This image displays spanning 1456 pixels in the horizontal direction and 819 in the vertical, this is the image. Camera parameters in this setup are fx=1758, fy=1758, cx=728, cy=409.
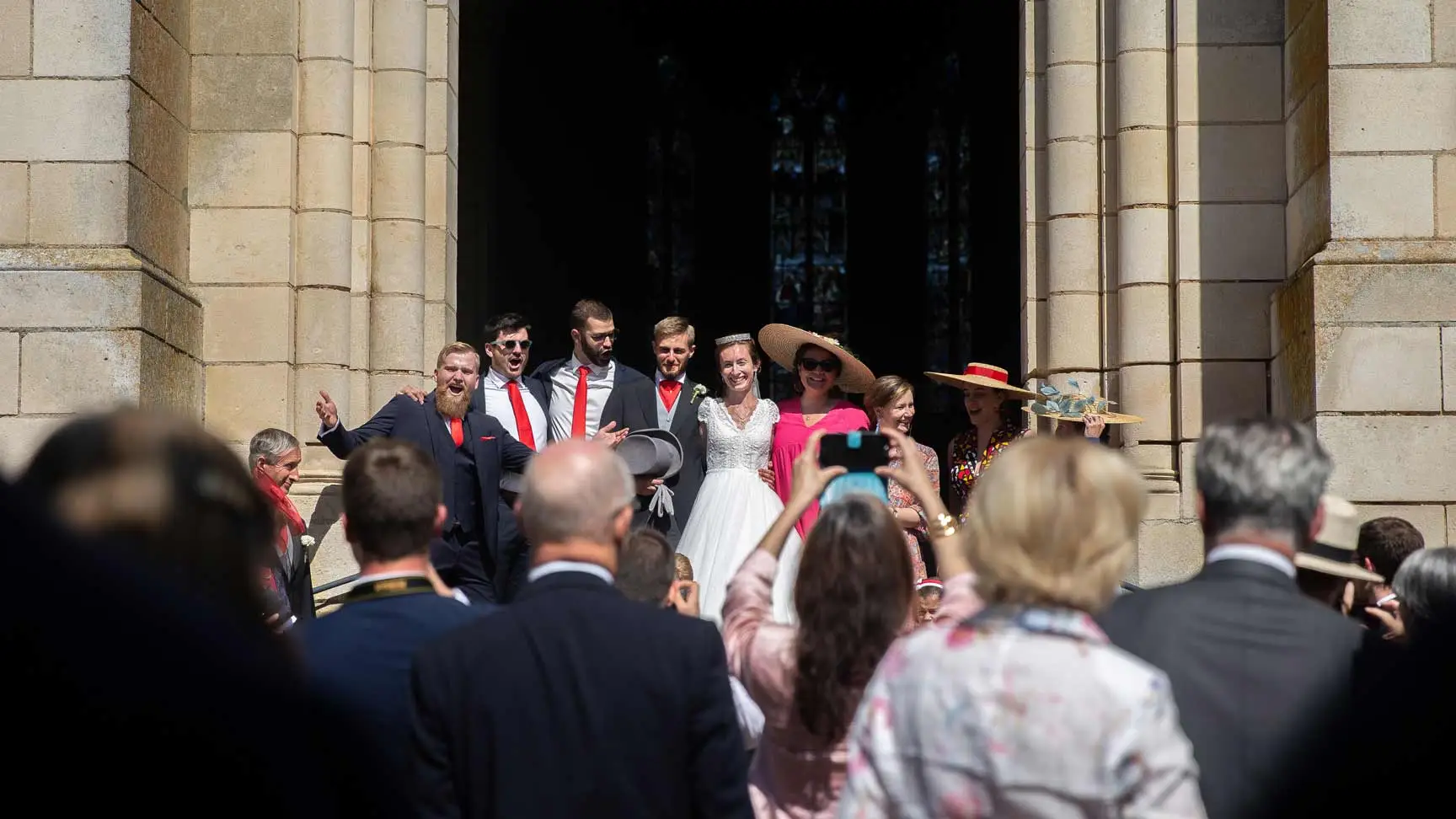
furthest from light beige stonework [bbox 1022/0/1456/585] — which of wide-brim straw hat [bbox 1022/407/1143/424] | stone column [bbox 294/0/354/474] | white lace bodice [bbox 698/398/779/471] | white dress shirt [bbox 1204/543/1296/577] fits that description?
white dress shirt [bbox 1204/543/1296/577]

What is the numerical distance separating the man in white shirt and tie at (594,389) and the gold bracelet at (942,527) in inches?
178

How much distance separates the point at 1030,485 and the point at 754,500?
198 inches

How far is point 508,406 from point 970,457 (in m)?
2.24

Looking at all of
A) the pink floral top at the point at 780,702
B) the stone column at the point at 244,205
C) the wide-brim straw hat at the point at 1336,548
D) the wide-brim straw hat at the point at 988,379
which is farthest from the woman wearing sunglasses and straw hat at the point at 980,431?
the pink floral top at the point at 780,702

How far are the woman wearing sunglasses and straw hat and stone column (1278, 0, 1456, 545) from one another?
141cm

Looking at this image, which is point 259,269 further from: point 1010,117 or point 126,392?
point 1010,117

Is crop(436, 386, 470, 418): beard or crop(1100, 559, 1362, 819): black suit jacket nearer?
crop(1100, 559, 1362, 819): black suit jacket

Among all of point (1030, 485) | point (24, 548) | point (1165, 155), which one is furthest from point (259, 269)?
point (24, 548)

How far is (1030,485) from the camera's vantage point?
2.67 meters

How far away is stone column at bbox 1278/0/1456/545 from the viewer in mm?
7609

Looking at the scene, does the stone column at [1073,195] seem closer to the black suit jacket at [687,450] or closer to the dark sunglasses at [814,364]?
the dark sunglasses at [814,364]

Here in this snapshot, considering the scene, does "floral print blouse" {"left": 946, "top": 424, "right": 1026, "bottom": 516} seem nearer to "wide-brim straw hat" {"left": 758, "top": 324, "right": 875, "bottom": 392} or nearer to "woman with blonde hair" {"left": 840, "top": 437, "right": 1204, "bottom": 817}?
"wide-brim straw hat" {"left": 758, "top": 324, "right": 875, "bottom": 392}

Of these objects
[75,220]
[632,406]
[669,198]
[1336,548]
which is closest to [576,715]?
[1336,548]

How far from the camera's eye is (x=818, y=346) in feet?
26.9
